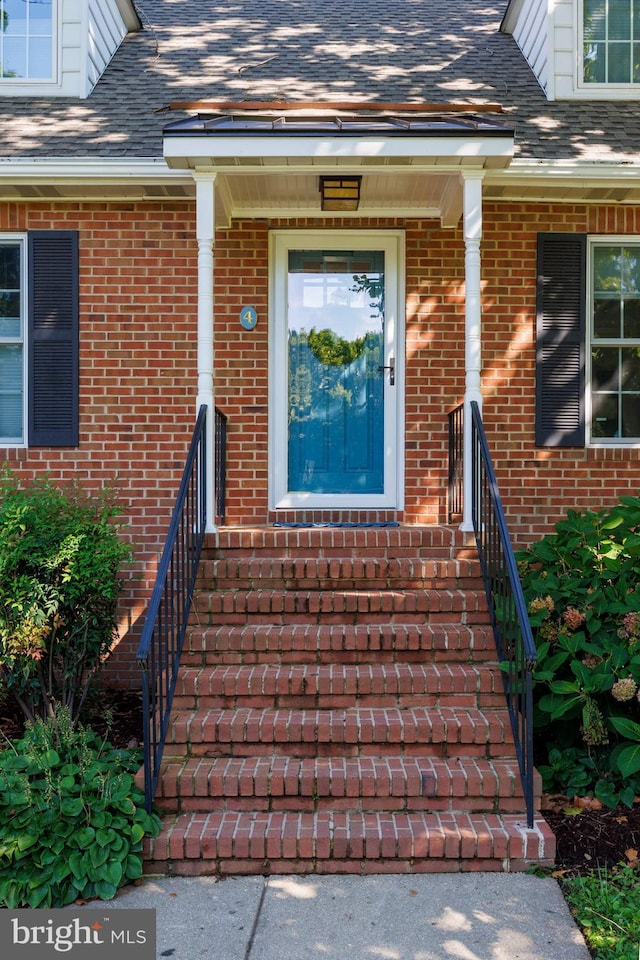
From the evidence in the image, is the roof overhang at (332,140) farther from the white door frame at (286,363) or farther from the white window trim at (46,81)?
the white window trim at (46,81)

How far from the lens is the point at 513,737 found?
3898 mm

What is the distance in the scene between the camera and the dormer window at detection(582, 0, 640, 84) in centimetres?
634

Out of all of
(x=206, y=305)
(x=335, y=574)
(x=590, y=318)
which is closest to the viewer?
(x=335, y=574)

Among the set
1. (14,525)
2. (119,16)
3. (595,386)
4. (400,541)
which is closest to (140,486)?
(14,525)

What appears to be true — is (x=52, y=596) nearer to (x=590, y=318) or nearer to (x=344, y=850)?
(x=344, y=850)

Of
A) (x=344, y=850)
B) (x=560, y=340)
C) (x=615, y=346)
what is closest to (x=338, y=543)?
(x=344, y=850)

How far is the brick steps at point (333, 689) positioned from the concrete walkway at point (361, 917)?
920 millimetres

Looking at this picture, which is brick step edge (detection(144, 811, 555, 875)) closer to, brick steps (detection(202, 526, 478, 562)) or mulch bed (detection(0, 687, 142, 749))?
mulch bed (detection(0, 687, 142, 749))

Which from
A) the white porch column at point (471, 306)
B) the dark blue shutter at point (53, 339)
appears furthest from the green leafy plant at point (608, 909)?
the dark blue shutter at point (53, 339)

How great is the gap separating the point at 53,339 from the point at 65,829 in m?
3.52

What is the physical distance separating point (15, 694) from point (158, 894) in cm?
175

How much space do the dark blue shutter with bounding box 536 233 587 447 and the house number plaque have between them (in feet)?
6.88

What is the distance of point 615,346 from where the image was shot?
19.4 ft

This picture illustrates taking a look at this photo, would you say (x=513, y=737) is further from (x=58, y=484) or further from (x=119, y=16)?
(x=119, y=16)
